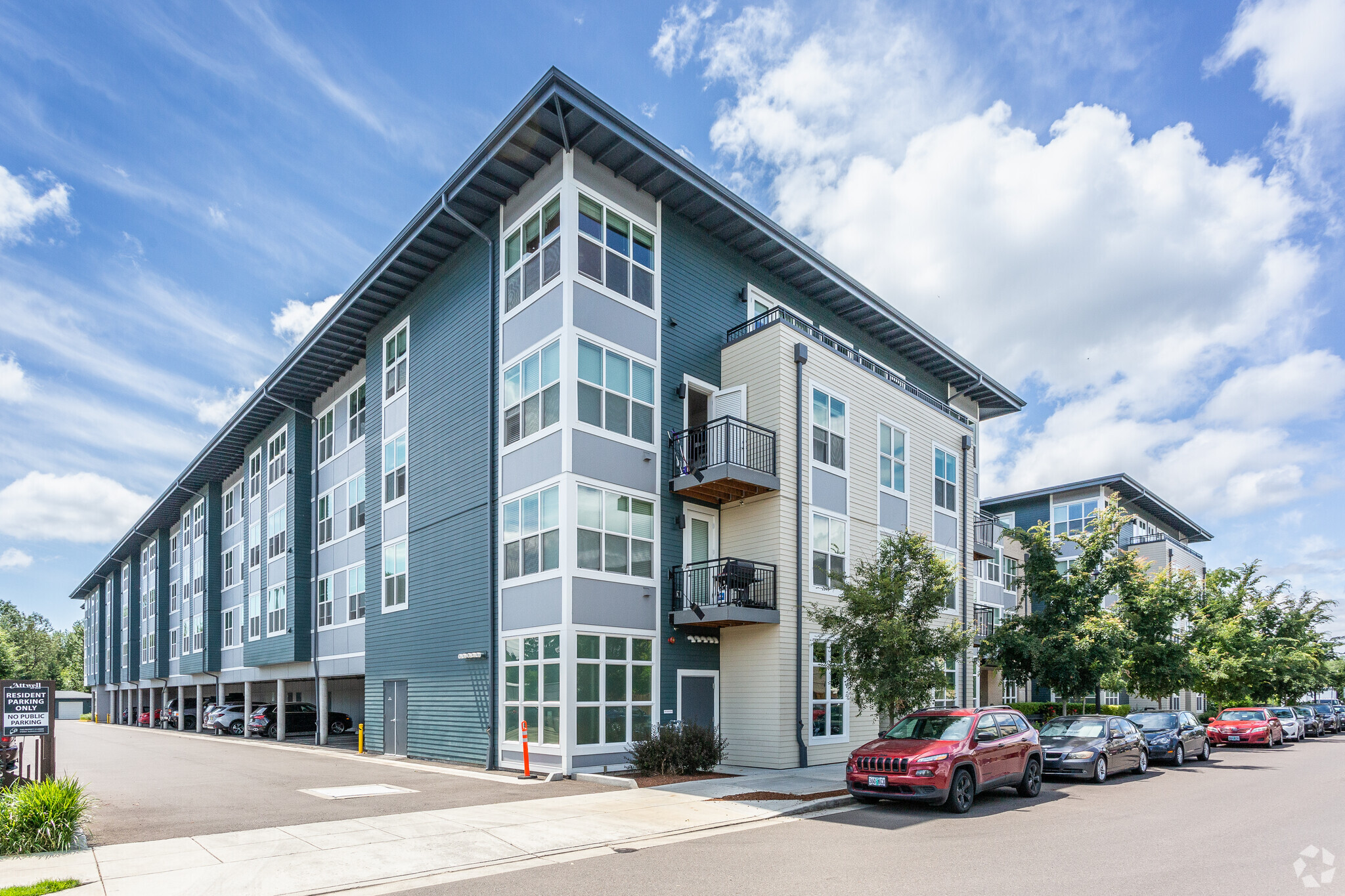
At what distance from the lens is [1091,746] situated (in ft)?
60.8

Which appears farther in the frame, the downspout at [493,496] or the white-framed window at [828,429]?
the white-framed window at [828,429]

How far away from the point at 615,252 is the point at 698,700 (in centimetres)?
1038

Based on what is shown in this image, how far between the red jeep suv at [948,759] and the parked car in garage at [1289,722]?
23.5m

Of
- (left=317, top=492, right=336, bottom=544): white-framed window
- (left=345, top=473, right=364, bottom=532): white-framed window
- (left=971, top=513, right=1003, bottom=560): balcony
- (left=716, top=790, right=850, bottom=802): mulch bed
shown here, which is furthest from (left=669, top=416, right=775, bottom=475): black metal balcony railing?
(left=317, top=492, right=336, bottom=544): white-framed window

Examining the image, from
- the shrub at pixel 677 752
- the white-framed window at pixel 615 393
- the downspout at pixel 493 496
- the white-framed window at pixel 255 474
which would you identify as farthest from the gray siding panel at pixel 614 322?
the white-framed window at pixel 255 474

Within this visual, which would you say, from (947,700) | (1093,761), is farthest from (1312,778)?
(947,700)

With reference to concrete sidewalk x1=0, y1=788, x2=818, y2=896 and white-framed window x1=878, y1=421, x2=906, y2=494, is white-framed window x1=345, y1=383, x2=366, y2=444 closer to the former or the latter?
white-framed window x1=878, y1=421, x2=906, y2=494

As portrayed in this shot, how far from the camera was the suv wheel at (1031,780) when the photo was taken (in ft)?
51.9

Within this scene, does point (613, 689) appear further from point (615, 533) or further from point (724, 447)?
point (724, 447)

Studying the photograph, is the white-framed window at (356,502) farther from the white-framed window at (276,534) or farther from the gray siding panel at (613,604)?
the gray siding panel at (613,604)

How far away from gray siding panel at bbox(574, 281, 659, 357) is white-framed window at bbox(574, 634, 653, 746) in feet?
21.3

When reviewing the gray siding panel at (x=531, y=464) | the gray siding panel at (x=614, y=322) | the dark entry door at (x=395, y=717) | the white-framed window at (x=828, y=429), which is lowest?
the dark entry door at (x=395, y=717)

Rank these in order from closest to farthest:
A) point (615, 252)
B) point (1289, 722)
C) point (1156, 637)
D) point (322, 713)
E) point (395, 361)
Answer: point (615, 252) < point (1156, 637) < point (395, 361) < point (322, 713) < point (1289, 722)

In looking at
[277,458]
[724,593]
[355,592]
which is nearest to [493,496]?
[724,593]
